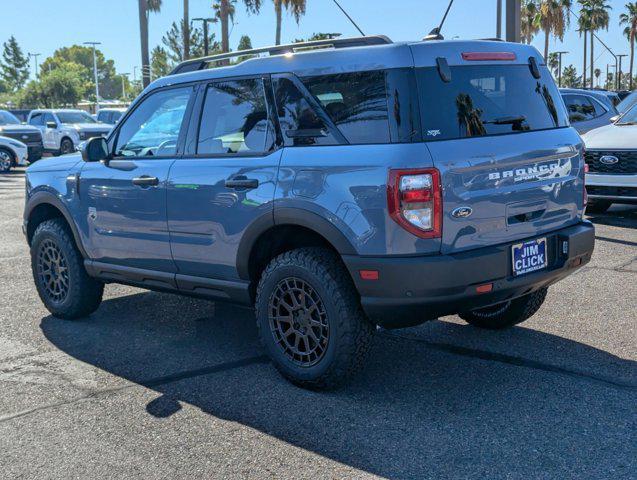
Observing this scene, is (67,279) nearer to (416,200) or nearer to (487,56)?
(416,200)

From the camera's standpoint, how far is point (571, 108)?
14.6m

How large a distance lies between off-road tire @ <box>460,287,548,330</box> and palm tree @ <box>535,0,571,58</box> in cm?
6190

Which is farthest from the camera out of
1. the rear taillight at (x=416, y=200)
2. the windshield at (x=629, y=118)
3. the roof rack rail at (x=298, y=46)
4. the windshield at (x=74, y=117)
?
the windshield at (x=74, y=117)

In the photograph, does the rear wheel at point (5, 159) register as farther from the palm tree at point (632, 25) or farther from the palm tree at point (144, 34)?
the palm tree at point (632, 25)

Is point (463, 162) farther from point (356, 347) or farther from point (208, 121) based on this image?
point (208, 121)

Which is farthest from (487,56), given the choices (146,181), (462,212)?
(146,181)

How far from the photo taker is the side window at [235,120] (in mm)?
4641

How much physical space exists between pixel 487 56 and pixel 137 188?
244 centimetres

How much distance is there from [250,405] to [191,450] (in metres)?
0.60

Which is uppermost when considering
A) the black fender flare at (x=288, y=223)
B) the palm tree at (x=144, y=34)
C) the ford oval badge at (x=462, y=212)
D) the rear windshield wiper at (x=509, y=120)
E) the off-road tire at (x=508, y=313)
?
the palm tree at (x=144, y=34)

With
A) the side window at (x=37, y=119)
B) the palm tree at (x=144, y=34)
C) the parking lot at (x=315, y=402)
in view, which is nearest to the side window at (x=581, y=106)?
the parking lot at (x=315, y=402)

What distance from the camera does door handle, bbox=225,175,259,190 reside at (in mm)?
4523

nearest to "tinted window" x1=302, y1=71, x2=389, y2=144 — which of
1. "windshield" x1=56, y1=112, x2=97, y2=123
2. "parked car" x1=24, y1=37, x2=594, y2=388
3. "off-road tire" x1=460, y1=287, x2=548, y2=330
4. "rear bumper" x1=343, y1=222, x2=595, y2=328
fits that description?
"parked car" x1=24, y1=37, x2=594, y2=388

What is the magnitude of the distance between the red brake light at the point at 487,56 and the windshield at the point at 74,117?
25.0m
